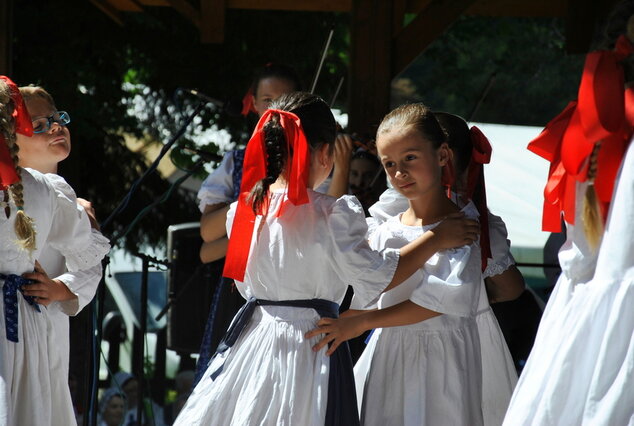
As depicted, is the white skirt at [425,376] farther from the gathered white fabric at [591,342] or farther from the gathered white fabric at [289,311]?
the gathered white fabric at [591,342]

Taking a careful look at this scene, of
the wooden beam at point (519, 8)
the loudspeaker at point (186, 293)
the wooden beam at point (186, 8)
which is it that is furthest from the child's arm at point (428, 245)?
the wooden beam at point (186, 8)

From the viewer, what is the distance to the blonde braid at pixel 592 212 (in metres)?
1.99

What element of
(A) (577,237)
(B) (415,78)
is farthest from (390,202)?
(B) (415,78)

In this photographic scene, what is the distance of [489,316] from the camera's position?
2.89 m

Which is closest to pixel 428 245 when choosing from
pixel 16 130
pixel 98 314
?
pixel 16 130

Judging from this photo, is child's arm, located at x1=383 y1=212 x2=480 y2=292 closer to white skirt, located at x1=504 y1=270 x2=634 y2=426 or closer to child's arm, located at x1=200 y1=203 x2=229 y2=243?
white skirt, located at x1=504 y1=270 x2=634 y2=426

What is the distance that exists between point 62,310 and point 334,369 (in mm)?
955

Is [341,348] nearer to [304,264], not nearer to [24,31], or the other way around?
[304,264]

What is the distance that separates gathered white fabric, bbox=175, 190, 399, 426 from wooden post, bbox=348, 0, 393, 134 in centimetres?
185

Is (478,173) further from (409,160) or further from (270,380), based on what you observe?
(270,380)

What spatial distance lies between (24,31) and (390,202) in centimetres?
388

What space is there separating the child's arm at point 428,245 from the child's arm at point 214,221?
1081mm

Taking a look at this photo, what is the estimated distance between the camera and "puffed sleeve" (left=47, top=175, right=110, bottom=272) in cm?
279

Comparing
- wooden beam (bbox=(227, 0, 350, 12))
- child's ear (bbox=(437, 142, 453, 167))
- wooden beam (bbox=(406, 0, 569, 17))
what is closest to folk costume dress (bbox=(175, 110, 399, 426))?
child's ear (bbox=(437, 142, 453, 167))
